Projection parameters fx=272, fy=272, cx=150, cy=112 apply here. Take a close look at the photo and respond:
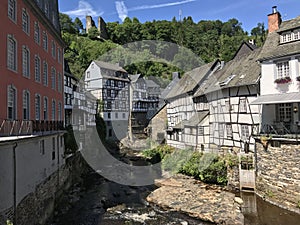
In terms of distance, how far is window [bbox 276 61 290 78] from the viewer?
16203mm

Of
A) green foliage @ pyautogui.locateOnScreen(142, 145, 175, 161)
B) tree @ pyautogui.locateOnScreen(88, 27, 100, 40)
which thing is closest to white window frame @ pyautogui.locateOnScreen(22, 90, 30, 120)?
green foliage @ pyautogui.locateOnScreen(142, 145, 175, 161)

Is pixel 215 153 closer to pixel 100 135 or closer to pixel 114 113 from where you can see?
pixel 100 135

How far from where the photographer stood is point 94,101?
128ft

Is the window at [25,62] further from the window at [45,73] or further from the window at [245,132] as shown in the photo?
the window at [245,132]

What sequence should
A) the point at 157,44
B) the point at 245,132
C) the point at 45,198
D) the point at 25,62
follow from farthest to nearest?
the point at 157,44
the point at 245,132
the point at 25,62
the point at 45,198

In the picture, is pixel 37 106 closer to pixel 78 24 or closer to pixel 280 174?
pixel 280 174

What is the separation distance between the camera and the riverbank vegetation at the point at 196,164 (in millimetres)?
19609

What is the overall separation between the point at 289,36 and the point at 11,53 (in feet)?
52.2

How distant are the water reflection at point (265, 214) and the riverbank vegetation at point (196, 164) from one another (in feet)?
11.5

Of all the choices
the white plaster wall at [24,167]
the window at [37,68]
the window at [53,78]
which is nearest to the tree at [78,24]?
the window at [53,78]

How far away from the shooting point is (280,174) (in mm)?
15383

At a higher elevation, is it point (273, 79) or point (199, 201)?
point (273, 79)

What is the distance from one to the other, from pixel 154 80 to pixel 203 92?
29.7 meters

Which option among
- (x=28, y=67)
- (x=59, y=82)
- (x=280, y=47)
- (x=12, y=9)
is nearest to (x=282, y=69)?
(x=280, y=47)
